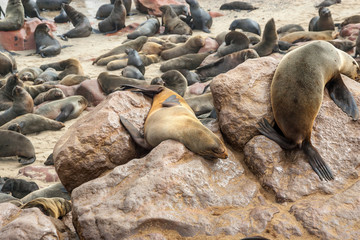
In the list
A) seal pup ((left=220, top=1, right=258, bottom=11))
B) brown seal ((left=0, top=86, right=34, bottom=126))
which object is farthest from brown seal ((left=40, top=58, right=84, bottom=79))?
seal pup ((left=220, top=1, right=258, bottom=11))

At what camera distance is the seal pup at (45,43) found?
12469 mm

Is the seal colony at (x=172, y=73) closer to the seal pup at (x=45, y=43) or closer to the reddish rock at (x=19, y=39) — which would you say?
the seal pup at (x=45, y=43)

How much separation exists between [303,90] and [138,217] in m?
1.95

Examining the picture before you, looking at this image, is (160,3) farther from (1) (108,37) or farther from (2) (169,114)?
(2) (169,114)

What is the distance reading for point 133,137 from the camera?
14.6ft

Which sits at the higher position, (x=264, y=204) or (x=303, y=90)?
(x=303, y=90)

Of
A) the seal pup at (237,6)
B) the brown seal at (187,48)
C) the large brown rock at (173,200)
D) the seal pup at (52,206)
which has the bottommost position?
the seal pup at (237,6)

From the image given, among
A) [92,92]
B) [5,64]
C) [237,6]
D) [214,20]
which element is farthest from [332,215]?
[237,6]

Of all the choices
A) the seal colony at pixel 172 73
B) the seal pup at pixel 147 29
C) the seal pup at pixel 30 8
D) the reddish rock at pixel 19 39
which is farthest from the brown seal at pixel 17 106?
the seal pup at pixel 30 8

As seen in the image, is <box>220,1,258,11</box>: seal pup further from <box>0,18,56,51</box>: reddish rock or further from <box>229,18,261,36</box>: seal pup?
<box>0,18,56,51</box>: reddish rock

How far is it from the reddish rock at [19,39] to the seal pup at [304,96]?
35.2ft

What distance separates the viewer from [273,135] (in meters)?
4.07

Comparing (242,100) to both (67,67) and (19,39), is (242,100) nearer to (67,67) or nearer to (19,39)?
(67,67)

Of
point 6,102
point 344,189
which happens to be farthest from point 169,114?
point 6,102
